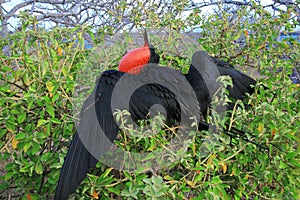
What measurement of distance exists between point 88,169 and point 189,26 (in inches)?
35.0

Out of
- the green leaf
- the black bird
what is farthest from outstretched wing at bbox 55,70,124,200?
the green leaf

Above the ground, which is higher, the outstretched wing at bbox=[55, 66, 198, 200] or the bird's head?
the bird's head

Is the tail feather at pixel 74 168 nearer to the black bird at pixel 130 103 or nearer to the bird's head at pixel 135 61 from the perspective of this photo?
the black bird at pixel 130 103

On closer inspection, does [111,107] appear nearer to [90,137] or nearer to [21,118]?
[90,137]

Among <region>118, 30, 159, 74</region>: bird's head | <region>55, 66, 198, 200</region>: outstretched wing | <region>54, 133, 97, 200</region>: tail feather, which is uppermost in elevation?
<region>118, 30, 159, 74</region>: bird's head

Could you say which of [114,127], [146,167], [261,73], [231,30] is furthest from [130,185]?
[231,30]

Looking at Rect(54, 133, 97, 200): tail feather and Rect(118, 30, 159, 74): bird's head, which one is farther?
Rect(118, 30, 159, 74): bird's head

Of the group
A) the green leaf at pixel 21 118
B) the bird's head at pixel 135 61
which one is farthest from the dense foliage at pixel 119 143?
the bird's head at pixel 135 61

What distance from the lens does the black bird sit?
812mm

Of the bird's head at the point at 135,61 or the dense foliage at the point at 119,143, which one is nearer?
the dense foliage at the point at 119,143

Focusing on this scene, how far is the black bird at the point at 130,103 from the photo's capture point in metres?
0.81

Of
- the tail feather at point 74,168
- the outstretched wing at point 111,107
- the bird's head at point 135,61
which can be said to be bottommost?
the tail feather at point 74,168

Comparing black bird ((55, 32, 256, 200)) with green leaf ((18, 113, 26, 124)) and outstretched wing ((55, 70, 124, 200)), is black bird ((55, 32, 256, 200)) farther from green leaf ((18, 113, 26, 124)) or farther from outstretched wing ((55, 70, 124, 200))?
green leaf ((18, 113, 26, 124))

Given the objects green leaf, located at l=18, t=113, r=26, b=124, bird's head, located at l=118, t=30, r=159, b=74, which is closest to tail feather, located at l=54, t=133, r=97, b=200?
green leaf, located at l=18, t=113, r=26, b=124
